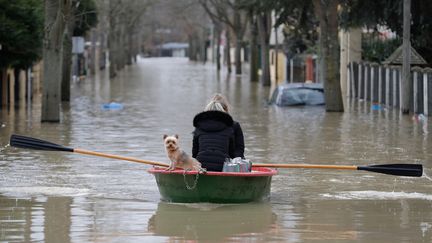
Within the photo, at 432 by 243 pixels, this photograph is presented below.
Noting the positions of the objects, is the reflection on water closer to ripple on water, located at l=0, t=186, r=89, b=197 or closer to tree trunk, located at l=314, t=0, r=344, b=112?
ripple on water, located at l=0, t=186, r=89, b=197

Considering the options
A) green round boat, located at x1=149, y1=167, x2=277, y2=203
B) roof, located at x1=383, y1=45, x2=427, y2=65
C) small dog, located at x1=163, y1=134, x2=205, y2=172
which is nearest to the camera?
small dog, located at x1=163, y1=134, x2=205, y2=172

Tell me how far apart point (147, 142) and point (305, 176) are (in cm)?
715

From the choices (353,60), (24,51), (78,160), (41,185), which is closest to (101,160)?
(78,160)

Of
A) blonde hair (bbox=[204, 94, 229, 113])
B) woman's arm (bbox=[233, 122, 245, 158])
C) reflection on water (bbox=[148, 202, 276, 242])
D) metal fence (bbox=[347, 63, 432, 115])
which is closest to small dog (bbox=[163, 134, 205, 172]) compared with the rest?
reflection on water (bbox=[148, 202, 276, 242])

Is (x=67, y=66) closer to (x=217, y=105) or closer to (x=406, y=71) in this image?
(x=406, y=71)

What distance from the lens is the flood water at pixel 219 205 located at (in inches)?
459

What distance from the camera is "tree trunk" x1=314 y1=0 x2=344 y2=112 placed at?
116 ft

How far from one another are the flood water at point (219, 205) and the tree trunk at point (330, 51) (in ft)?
14.3

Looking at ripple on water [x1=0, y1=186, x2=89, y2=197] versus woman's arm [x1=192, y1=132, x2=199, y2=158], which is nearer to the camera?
woman's arm [x1=192, y1=132, x2=199, y2=158]

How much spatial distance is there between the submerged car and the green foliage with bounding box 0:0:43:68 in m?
8.29

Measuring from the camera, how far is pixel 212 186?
43.2ft

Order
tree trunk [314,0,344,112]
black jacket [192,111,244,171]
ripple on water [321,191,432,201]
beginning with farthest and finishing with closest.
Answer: tree trunk [314,0,344,112] → ripple on water [321,191,432,201] → black jacket [192,111,244,171]

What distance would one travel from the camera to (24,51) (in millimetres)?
35156

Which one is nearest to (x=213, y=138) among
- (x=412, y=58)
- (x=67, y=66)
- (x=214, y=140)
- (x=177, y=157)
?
(x=214, y=140)
